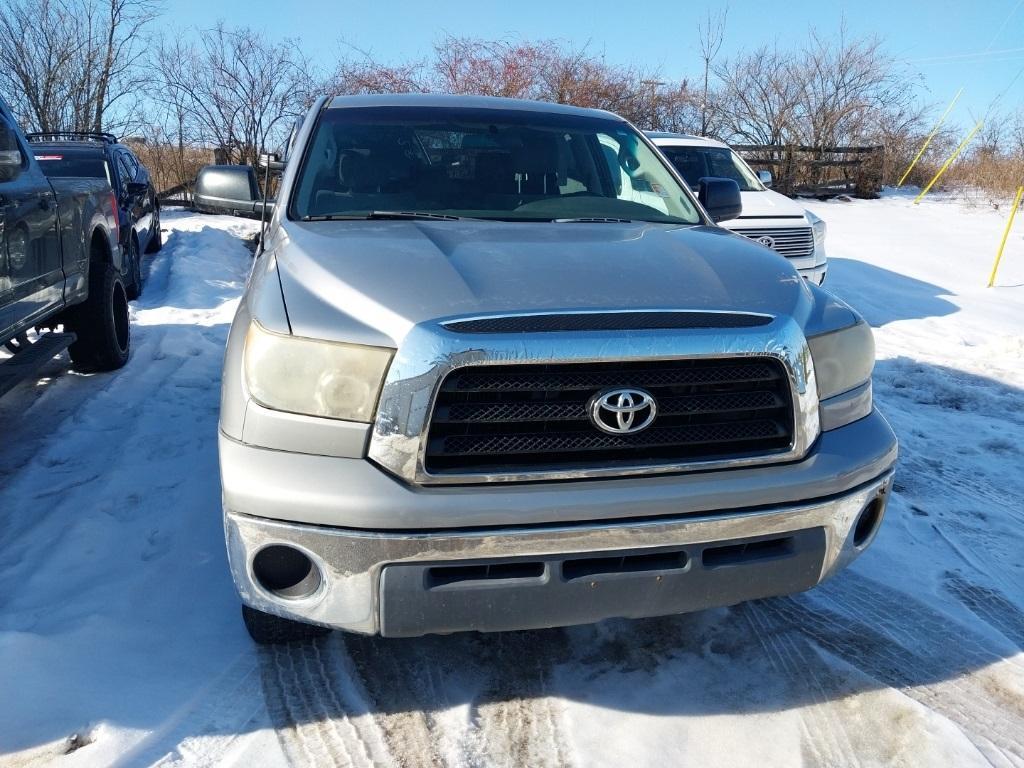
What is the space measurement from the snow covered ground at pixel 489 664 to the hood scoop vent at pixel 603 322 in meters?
1.14

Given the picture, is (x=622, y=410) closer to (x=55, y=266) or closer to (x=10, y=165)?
(x=10, y=165)

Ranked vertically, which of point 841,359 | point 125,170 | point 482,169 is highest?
point 482,169

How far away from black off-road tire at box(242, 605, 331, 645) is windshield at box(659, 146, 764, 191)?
7933mm

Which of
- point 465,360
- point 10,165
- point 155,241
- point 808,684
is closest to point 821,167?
point 155,241

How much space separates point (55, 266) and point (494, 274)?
3.69 meters

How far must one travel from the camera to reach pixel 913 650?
2672mm

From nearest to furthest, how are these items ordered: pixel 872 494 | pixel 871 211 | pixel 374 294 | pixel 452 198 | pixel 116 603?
pixel 374 294
pixel 872 494
pixel 116 603
pixel 452 198
pixel 871 211

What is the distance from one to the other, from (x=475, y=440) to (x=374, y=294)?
19.0 inches

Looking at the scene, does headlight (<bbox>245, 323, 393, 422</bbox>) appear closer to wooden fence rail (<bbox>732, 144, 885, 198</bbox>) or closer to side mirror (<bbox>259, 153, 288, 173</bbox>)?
side mirror (<bbox>259, 153, 288, 173</bbox>)

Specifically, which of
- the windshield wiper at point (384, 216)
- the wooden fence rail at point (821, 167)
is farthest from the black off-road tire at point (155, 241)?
the wooden fence rail at point (821, 167)

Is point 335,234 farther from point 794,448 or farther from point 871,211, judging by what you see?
point 871,211

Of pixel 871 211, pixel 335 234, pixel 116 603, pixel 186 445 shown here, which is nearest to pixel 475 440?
pixel 335 234

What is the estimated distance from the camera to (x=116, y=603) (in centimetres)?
281

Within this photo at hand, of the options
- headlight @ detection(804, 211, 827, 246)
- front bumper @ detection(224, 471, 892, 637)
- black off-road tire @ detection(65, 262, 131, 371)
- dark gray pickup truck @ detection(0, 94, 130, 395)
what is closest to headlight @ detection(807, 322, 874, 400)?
front bumper @ detection(224, 471, 892, 637)
